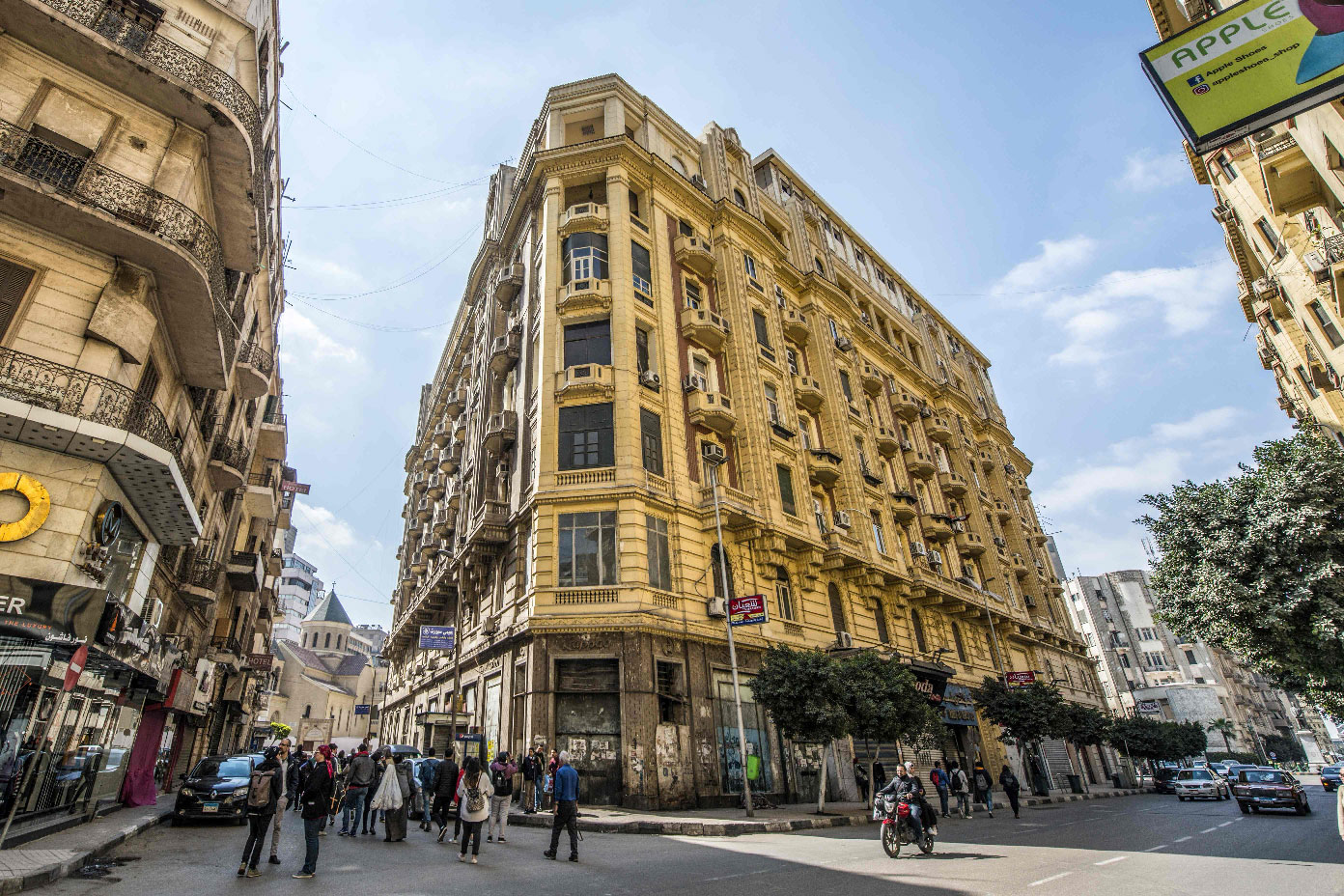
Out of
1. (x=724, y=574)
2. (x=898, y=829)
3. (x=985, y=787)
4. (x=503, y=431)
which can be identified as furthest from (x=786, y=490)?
(x=898, y=829)

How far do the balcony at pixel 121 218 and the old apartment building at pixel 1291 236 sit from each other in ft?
68.4

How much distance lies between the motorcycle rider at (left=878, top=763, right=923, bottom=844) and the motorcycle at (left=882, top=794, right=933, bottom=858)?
0.08m

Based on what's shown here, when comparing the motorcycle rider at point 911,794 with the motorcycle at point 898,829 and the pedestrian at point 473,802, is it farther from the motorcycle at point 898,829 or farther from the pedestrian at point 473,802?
the pedestrian at point 473,802

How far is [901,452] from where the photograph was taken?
38.8 metres

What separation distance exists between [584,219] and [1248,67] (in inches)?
926

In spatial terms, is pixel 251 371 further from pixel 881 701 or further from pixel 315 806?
pixel 881 701

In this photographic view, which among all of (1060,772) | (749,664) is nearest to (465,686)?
(749,664)

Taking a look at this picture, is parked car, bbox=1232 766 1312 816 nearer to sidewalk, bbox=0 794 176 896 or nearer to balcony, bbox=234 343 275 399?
sidewalk, bbox=0 794 176 896

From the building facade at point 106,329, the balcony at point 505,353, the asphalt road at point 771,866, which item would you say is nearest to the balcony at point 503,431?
the balcony at point 505,353

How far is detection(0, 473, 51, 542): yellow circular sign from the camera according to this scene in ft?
35.2

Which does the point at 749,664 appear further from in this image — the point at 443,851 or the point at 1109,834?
the point at 443,851

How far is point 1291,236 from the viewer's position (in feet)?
84.6

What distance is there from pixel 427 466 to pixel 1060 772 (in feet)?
152

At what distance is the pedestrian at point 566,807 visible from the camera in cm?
1062
